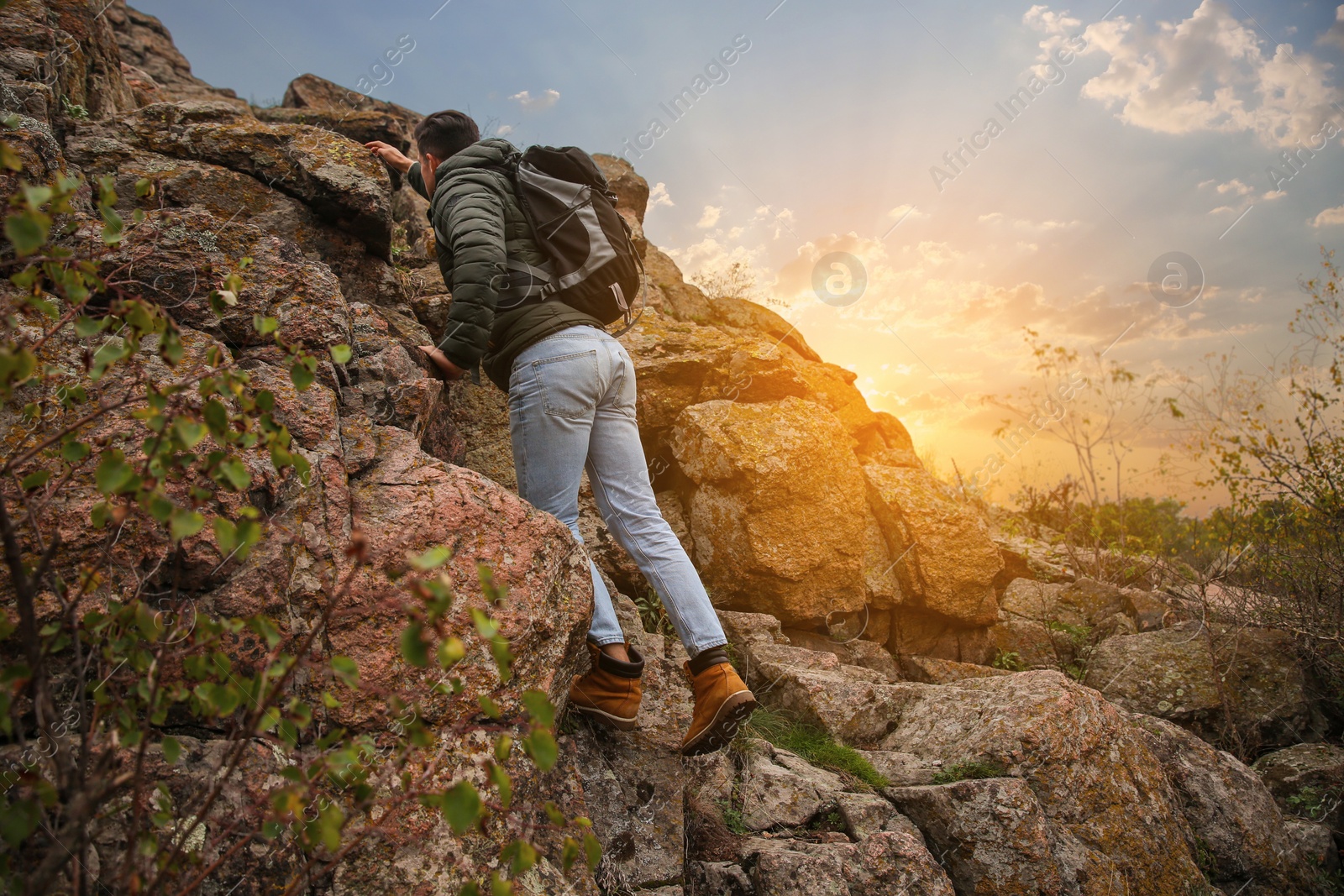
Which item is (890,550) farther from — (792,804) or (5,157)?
(5,157)

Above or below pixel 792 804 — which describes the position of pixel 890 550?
above

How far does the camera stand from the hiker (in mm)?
3006

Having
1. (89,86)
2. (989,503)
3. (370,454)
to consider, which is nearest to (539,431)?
(370,454)

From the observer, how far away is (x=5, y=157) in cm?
98

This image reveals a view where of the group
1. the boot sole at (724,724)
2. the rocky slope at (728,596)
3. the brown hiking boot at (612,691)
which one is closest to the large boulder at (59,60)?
the rocky slope at (728,596)

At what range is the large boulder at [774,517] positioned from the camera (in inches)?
221

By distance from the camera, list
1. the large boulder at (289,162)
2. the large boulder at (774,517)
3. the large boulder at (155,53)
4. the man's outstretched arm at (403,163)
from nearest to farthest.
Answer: the man's outstretched arm at (403,163), the large boulder at (289,162), the large boulder at (774,517), the large boulder at (155,53)

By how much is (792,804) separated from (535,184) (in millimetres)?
3455

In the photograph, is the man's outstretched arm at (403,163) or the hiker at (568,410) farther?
the man's outstretched arm at (403,163)

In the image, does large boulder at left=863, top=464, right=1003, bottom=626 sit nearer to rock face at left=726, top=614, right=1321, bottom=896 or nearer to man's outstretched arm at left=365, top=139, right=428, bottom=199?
rock face at left=726, top=614, right=1321, bottom=896

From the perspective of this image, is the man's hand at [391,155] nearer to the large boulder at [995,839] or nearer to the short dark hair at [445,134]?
the short dark hair at [445,134]

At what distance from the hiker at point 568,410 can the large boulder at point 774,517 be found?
8.03 feet

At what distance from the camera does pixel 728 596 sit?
5.72m

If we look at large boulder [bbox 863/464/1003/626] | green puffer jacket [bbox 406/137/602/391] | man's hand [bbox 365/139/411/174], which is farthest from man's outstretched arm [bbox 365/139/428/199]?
large boulder [bbox 863/464/1003/626]
